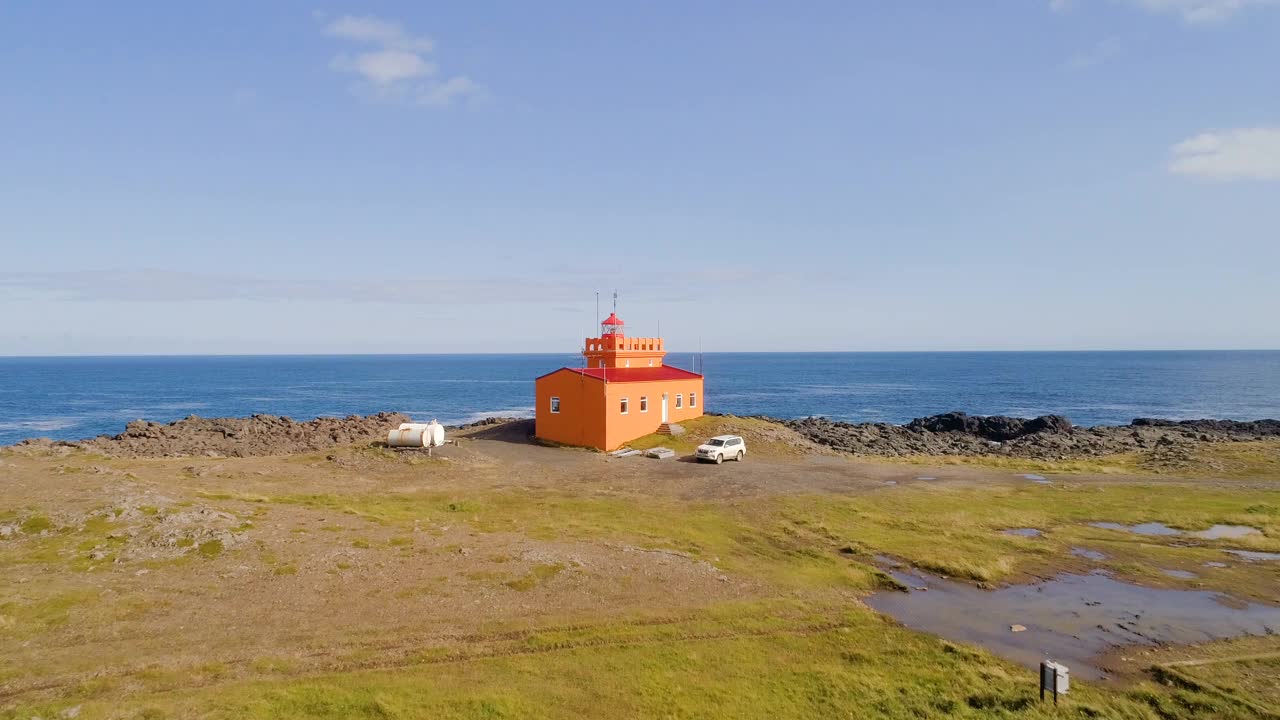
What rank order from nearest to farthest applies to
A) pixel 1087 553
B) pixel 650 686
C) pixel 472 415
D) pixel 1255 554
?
pixel 650 686 → pixel 1255 554 → pixel 1087 553 → pixel 472 415

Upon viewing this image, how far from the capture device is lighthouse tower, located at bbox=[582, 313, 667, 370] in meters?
53.6

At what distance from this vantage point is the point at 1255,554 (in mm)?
24734

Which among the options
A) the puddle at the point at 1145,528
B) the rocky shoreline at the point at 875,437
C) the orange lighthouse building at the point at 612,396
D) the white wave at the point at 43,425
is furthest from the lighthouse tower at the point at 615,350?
the white wave at the point at 43,425

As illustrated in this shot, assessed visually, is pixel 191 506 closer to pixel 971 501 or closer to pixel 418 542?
pixel 418 542

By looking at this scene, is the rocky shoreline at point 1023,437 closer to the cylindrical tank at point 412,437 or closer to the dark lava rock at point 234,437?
the cylindrical tank at point 412,437

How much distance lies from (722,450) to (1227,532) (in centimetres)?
2418

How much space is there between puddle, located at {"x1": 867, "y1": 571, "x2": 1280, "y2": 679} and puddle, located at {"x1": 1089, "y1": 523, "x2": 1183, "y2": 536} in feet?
24.9

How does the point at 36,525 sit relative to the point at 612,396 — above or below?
below

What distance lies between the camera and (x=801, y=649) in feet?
55.1

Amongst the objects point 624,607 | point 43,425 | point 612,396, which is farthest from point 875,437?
point 43,425

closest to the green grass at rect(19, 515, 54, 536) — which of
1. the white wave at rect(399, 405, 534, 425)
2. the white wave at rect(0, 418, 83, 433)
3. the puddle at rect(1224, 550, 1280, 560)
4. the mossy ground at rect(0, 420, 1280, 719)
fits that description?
the mossy ground at rect(0, 420, 1280, 719)

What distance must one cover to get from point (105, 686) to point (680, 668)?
1211 centimetres

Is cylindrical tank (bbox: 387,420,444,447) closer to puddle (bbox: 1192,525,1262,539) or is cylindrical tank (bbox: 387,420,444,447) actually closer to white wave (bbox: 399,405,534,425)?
puddle (bbox: 1192,525,1262,539)

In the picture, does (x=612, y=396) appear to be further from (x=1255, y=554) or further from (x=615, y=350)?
(x=1255, y=554)
